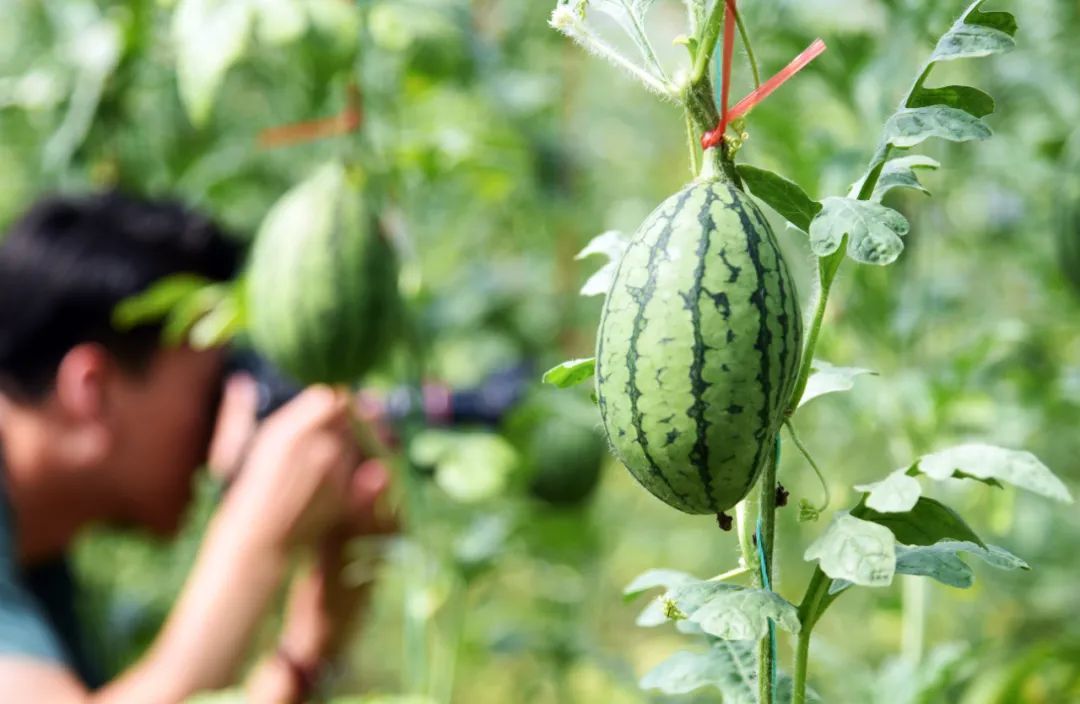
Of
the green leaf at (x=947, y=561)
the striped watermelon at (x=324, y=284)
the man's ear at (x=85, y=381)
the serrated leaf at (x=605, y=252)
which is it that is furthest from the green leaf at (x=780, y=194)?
the man's ear at (x=85, y=381)

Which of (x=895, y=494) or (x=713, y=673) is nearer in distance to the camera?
(x=895, y=494)

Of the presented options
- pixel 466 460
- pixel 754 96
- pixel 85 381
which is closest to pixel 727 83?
pixel 754 96

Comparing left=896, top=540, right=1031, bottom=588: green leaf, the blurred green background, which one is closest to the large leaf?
left=896, top=540, right=1031, bottom=588: green leaf

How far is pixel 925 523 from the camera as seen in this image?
82 centimetres

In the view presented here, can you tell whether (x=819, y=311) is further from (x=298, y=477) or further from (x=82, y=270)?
(x=82, y=270)

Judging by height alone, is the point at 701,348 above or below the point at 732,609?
above

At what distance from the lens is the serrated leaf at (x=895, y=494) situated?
73 centimetres

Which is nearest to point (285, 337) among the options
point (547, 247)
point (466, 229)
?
point (466, 229)

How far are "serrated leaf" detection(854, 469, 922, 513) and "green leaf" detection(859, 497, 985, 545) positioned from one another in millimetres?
47

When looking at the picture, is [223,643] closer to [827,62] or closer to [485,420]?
[485,420]

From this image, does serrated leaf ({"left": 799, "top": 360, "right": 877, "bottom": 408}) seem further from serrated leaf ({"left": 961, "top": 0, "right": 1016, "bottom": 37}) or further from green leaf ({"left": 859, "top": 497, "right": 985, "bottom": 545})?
serrated leaf ({"left": 961, "top": 0, "right": 1016, "bottom": 37})

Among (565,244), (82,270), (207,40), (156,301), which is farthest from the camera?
(565,244)

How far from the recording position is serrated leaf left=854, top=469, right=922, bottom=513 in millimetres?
726

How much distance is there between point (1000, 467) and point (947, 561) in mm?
79
